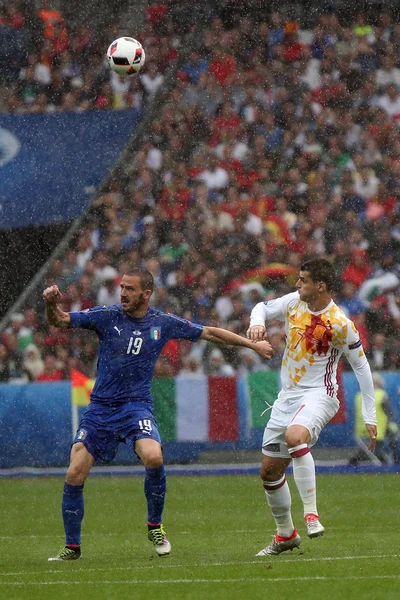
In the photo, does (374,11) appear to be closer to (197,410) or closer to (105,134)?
(105,134)

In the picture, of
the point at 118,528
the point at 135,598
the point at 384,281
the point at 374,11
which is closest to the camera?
the point at 135,598

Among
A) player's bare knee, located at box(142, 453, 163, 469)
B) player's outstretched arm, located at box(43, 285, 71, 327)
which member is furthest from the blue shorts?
player's outstretched arm, located at box(43, 285, 71, 327)

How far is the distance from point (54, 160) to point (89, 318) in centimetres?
1225

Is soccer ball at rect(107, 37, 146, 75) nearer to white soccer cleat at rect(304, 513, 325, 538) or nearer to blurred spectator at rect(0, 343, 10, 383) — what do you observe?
blurred spectator at rect(0, 343, 10, 383)

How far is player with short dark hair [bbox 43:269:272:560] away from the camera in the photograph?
8.91m

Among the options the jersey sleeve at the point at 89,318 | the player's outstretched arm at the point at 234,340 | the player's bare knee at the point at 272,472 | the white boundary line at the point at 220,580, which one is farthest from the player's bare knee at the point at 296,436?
the jersey sleeve at the point at 89,318

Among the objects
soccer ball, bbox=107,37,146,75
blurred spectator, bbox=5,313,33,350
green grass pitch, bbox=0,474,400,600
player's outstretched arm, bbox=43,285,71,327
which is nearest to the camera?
green grass pitch, bbox=0,474,400,600

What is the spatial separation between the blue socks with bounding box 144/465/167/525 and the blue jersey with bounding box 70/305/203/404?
0.58 metres

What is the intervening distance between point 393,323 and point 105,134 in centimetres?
622

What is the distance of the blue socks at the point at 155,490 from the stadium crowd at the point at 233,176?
8715 millimetres

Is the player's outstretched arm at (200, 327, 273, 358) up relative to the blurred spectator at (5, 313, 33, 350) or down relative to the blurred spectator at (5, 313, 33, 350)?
down

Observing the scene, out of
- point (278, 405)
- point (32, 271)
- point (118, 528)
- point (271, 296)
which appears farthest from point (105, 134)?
point (278, 405)

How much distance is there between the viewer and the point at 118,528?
11719 millimetres

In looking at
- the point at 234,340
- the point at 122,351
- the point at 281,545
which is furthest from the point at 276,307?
the point at 281,545
